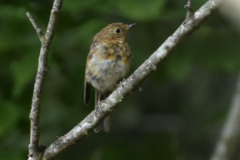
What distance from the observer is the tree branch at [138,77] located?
317 centimetres

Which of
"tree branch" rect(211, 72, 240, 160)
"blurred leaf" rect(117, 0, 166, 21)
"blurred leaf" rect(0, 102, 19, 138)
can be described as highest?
"blurred leaf" rect(117, 0, 166, 21)

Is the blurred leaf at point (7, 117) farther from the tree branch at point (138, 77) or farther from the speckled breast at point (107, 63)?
the tree branch at point (138, 77)

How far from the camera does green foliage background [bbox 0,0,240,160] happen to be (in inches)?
185

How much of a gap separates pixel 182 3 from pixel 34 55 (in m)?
1.82

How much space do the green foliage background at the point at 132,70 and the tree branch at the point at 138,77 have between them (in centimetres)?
121

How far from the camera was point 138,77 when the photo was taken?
3.33m

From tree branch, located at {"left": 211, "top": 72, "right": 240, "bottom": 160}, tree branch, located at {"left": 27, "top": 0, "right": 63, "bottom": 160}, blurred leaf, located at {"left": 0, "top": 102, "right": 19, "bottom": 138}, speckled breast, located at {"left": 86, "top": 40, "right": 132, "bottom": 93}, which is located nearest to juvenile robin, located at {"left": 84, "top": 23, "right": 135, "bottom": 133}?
speckled breast, located at {"left": 86, "top": 40, "right": 132, "bottom": 93}

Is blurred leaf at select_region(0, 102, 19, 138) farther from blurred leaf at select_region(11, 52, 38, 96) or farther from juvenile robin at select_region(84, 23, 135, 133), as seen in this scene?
juvenile robin at select_region(84, 23, 135, 133)

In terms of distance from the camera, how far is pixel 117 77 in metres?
4.52

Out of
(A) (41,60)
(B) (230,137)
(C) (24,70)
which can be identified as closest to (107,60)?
(C) (24,70)

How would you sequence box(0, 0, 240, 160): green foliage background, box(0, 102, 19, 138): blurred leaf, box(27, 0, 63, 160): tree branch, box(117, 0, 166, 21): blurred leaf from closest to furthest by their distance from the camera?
box(27, 0, 63, 160): tree branch → box(117, 0, 166, 21): blurred leaf → box(0, 102, 19, 138): blurred leaf → box(0, 0, 240, 160): green foliage background

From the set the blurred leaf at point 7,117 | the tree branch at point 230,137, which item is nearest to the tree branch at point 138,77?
the blurred leaf at point 7,117

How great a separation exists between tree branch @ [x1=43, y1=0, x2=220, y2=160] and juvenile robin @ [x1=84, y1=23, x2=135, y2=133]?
3.50 ft

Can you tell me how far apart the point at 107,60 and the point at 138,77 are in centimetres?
122
